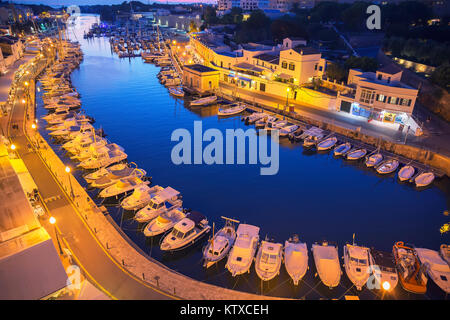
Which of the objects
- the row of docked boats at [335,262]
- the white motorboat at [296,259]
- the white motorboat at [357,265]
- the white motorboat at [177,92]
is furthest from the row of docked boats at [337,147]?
the white motorboat at [296,259]

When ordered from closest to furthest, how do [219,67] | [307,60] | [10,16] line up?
[307,60]
[219,67]
[10,16]

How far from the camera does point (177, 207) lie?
25797mm

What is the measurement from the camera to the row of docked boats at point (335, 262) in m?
19.0

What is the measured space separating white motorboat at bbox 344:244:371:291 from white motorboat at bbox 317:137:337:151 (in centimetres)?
1899

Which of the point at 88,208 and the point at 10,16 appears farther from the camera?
the point at 10,16

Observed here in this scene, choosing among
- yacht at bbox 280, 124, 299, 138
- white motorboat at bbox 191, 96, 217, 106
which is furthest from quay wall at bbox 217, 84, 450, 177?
white motorboat at bbox 191, 96, 217, 106

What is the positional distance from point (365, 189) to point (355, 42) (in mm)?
72591

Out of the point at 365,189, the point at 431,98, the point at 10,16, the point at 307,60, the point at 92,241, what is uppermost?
the point at 10,16

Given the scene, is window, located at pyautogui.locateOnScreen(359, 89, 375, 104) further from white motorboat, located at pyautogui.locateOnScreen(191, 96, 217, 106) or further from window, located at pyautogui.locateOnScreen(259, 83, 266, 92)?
white motorboat, located at pyautogui.locateOnScreen(191, 96, 217, 106)

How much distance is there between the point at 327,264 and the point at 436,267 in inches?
293

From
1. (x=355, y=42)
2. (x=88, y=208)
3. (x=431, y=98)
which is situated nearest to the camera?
(x=88, y=208)

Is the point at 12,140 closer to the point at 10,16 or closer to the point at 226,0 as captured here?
the point at 10,16

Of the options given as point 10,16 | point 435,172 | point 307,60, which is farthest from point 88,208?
point 10,16

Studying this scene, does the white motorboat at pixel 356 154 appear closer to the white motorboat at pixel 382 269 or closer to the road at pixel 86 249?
the white motorboat at pixel 382 269
